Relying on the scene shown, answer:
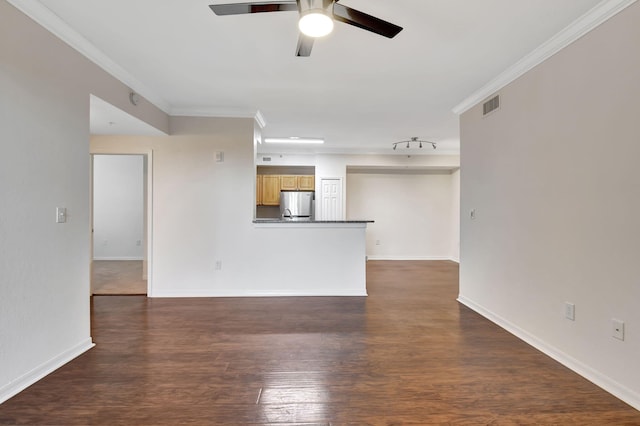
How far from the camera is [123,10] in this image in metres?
2.06

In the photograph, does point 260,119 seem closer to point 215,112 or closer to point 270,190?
point 215,112

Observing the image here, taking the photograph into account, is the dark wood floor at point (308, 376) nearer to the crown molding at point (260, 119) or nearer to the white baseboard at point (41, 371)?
the white baseboard at point (41, 371)

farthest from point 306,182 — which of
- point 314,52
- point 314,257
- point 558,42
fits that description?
point 558,42

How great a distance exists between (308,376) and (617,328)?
1.98 m

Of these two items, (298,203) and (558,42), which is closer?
(558,42)

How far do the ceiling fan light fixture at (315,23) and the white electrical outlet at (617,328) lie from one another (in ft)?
8.12

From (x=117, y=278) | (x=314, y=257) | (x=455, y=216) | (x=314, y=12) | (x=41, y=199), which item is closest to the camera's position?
(x=314, y=12)

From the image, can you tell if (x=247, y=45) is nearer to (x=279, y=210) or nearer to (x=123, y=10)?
(x=123, y=10)

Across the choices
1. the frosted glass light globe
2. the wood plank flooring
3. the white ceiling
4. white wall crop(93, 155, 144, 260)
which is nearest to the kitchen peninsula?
the white ceiling

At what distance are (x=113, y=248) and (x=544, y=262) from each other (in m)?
7.96

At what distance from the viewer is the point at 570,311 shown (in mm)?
2309

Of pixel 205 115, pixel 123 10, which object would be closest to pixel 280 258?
pixel 205 115

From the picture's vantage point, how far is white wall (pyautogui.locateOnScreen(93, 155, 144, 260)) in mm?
7125

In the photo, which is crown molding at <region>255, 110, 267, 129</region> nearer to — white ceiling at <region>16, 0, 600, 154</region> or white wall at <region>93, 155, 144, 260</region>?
white ceiling at <region>16, 0, 600, 154</region>
